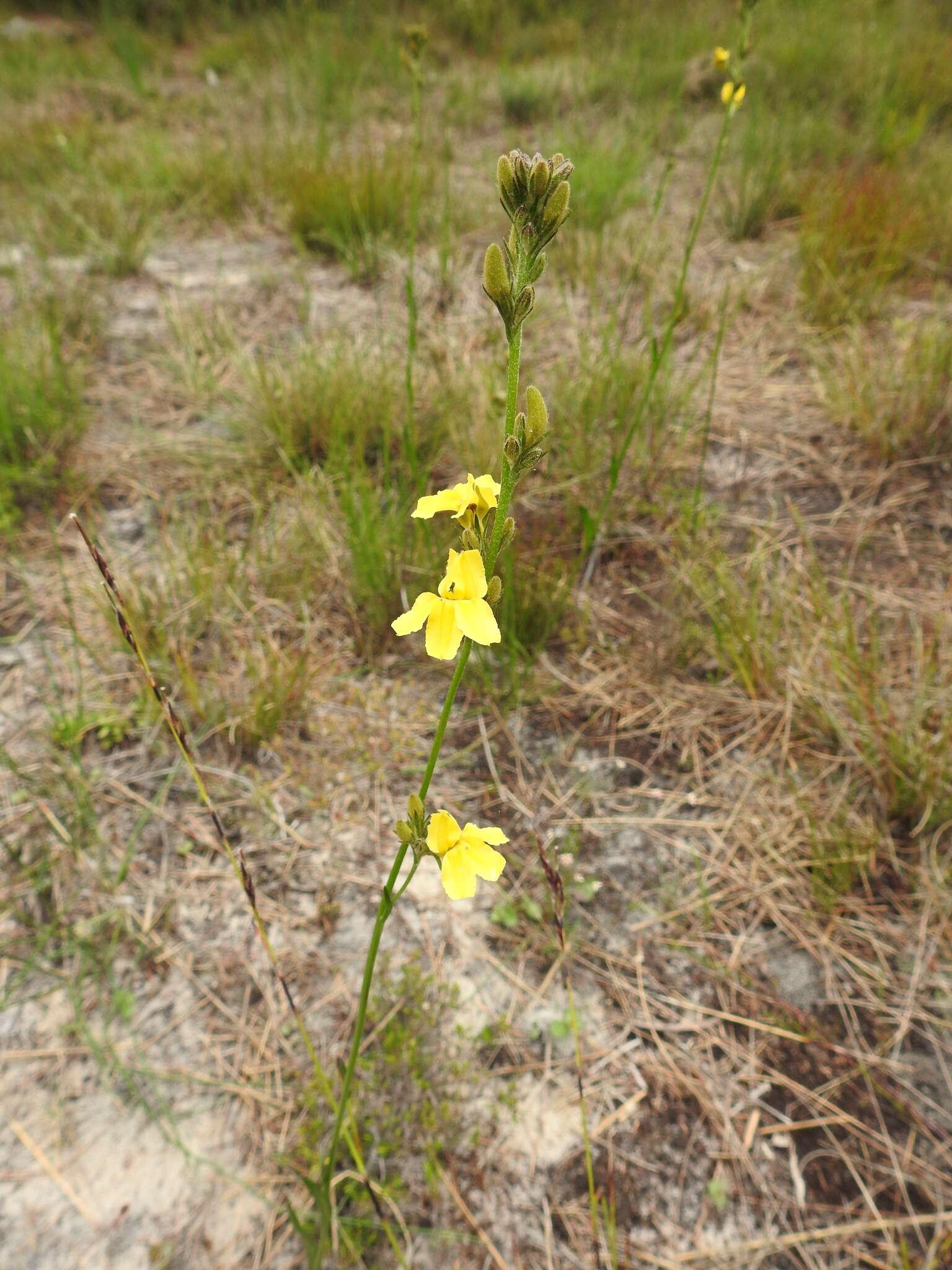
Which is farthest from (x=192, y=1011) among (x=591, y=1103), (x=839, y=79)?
(x=839, y=79)

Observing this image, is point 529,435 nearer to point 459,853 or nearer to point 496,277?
point 496,277

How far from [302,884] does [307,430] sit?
160 cm

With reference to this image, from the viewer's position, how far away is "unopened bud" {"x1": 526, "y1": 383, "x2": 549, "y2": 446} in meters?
0.76

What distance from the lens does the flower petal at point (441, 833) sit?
34.9 inches

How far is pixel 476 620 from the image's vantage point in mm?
797

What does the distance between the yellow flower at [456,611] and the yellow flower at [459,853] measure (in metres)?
0.21

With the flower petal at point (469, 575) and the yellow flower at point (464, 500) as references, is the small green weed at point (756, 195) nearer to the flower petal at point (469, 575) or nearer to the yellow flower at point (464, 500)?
the yellow flower at point (464, 500)

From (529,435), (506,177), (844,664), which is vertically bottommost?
(844,664)

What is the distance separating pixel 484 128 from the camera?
17.7ft

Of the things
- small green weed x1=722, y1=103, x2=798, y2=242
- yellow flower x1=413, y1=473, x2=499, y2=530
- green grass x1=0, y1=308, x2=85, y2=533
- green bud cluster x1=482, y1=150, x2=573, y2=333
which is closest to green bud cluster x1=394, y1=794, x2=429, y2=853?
yellow flower x1=413, y1=473, x2=499, y2=530

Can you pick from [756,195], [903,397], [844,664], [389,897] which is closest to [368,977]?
[389,897]

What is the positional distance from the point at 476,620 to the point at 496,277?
0.35 meters

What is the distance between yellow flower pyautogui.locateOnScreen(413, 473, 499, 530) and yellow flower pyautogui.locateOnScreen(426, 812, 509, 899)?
0.36m

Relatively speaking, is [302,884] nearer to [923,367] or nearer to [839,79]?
[923,367]
